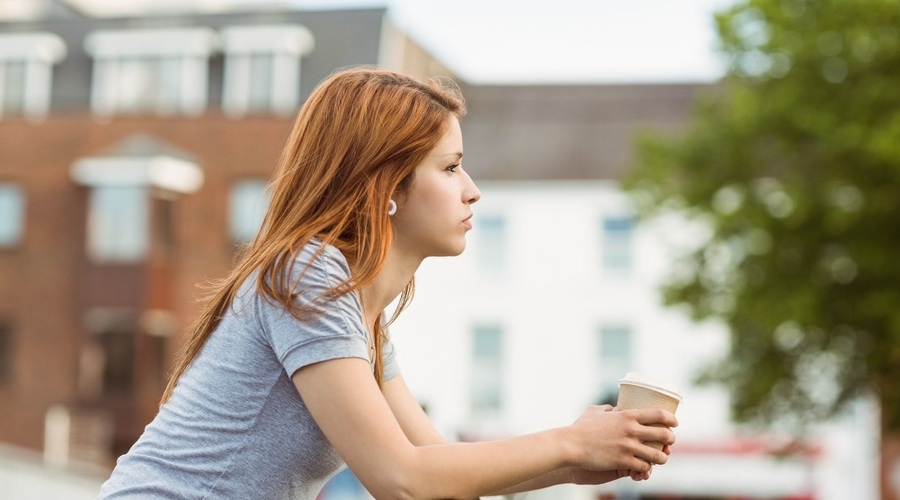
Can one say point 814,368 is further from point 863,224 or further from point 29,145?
point 29,145

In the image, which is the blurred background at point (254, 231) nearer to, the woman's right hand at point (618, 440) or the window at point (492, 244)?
the window at point (492, 244)

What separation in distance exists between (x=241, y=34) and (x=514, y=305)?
912 cm

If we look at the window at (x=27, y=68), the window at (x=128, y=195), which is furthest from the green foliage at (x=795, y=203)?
the window at (x=27, y=68)

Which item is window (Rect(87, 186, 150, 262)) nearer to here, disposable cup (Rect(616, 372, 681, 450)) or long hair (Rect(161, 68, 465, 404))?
long hair (Rect(161, 68, 465, 404))

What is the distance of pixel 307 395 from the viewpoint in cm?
208

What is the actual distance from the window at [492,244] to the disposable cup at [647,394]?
90.2 ft

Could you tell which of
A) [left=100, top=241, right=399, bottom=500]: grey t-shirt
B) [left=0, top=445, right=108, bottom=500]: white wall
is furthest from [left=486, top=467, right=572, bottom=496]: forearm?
[left=0, top=445, right=108, bottom=500]: white wall

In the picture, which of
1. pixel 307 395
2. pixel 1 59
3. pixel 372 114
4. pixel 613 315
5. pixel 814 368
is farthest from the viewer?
pixel 1 59

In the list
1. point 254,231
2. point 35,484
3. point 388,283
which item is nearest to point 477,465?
point 388,283

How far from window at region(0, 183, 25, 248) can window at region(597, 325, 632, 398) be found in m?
13.8

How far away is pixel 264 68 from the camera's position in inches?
1210

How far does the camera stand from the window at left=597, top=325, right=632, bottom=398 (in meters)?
29.3

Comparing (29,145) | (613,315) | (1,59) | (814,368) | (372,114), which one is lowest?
(372,114)

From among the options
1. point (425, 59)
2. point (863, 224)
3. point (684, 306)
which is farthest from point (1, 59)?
point (863, 224)
